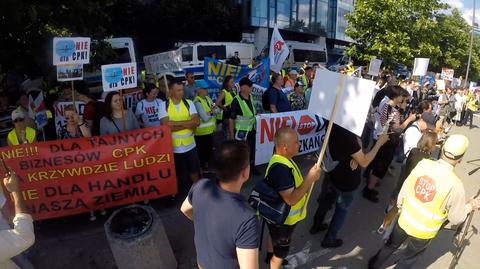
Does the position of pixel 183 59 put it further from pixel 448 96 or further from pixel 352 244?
pixel 352 244

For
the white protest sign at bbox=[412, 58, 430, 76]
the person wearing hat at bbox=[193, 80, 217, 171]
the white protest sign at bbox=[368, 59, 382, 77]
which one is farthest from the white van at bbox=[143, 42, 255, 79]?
the person wearing hat at bbox=[193, 80, 217, 171]

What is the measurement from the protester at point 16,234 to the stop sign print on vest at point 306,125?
504 cm

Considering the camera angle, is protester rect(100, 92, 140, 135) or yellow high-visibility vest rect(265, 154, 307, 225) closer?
yellow high-visibility vest rect(265, 154, 307, 225)

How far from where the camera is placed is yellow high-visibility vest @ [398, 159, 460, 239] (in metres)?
2.85

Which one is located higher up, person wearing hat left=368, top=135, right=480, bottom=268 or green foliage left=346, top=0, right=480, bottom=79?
green foliage left=346, top=0, right=480, bottom=79

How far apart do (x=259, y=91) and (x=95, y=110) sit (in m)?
4.29

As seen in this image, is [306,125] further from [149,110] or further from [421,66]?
[421,66]

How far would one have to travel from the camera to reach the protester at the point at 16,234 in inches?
81.4

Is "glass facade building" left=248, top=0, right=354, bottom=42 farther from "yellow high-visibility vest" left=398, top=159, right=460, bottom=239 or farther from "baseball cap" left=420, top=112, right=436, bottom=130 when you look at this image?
"yellow high-visibility vest" left=398, top=159, right=460, bottom=239

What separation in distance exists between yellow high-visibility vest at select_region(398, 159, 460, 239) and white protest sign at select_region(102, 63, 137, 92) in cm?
374

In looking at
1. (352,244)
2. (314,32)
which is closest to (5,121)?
(352,244)

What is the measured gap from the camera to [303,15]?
36.9 metres

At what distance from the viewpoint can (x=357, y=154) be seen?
3.51 meters

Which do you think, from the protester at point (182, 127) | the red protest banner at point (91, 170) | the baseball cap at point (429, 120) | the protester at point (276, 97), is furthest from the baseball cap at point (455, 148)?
the protester at point (276, 97)
